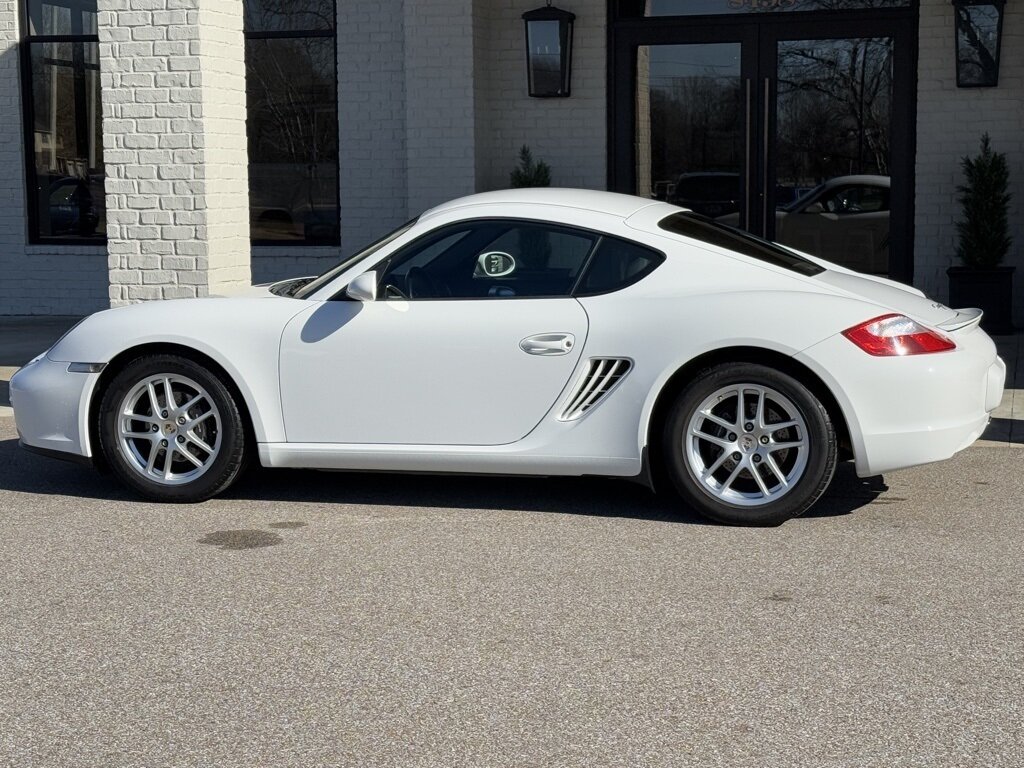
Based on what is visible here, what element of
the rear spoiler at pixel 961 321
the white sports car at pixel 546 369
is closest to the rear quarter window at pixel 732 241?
the white sports car at pixel 546 369

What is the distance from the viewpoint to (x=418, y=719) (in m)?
3.98

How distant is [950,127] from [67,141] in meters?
8.48

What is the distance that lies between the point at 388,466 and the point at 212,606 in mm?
1518

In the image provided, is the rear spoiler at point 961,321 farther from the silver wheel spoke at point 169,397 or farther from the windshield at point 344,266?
the silver wheel spoke at point 169,397

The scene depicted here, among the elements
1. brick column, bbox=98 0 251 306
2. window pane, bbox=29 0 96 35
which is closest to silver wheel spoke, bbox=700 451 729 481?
brick column, bbox=98 0 251 306

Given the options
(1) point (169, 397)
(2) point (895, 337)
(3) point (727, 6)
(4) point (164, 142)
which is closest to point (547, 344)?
(2) point (895, 337)

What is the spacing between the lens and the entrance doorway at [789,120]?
12734 mm

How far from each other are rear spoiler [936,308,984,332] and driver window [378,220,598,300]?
1552 mm

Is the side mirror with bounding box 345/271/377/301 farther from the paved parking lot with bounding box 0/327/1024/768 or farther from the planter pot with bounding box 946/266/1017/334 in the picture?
the planter pot with bounding box 946/266/1017/334

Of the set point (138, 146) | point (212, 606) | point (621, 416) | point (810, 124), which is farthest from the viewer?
point (810, 124)

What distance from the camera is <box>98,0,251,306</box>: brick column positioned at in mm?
8797

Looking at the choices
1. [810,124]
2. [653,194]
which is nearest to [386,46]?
[653,194]

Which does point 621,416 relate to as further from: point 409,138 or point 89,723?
point 409,138

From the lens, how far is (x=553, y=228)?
Answer: 6426mm
